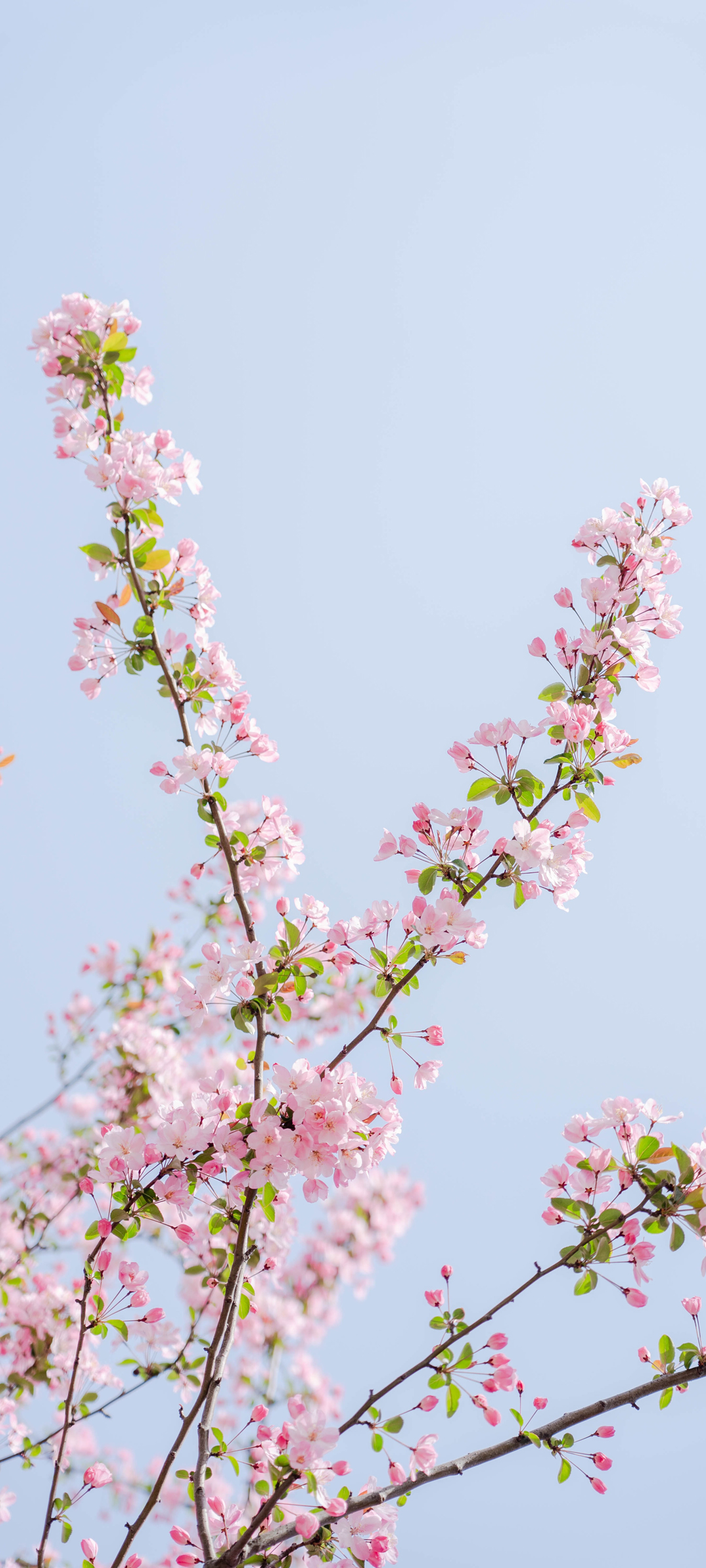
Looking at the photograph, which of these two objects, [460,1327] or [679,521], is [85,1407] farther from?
[679,521]

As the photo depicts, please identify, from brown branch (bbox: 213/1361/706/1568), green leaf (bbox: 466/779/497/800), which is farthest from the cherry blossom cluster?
brown branch (bbox: 213/1361/706/1568)

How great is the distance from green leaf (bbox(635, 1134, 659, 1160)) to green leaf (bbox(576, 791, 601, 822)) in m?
0.79

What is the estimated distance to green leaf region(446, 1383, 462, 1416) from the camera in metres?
2.09

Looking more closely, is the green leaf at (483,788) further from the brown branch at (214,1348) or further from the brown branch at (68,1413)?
the brown branch at (68,1413)

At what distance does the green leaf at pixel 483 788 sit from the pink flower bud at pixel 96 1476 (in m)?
2.10

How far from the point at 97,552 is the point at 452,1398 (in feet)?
7.54

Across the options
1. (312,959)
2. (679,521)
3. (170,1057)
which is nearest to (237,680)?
(312,959)

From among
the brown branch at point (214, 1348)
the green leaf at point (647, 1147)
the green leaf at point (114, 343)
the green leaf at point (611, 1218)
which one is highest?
the green leaf at point (114, 343)

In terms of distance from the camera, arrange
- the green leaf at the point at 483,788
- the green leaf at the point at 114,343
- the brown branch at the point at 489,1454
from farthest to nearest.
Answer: the green leaf at the point at 114,343
the green leaf at the point at 483,788
the brown branch at the point at 489,1454

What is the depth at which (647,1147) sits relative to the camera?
2059 millimetres

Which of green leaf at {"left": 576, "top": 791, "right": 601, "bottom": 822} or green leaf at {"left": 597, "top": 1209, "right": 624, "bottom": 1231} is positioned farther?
green leaf at {"left": 576, "top": 791, "right": 601, "bottom": 822}

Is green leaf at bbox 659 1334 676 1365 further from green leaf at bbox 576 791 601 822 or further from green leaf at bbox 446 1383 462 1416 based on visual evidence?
green leaf at bbox 576 791 601 822

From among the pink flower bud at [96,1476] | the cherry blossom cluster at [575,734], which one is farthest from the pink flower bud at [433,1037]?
the pink flower bud at [96,1476]

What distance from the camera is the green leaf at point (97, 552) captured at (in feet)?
7.92
